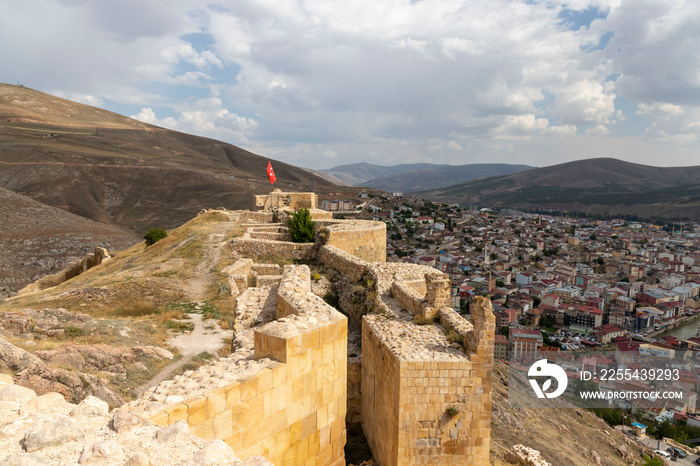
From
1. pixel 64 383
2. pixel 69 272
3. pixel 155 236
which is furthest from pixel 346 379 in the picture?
pixel 69 272

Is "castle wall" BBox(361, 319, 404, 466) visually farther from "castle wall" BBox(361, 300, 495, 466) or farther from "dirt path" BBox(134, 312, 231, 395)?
"dirt path" BBox(134, 312, 231, 395)

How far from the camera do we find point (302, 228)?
16078 millimetres

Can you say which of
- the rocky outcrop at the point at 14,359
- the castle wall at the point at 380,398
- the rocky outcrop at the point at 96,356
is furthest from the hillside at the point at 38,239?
the castle wall at the point at 380,398

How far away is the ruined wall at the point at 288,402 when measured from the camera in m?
2.92

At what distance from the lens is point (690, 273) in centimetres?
7450

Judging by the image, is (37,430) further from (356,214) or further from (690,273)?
(690,273)

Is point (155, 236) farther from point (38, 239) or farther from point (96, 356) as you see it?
point (38, 239)

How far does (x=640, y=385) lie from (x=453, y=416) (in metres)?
19.5

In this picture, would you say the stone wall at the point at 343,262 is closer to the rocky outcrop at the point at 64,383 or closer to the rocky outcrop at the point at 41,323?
the rocky outcrop at the point at 41,323

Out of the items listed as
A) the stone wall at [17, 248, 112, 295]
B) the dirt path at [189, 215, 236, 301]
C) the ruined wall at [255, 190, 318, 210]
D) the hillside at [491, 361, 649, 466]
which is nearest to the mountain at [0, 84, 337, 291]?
the stone wall at [17, 248, 112, 295]

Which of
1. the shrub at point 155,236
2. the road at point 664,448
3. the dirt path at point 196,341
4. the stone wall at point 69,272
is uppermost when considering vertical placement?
the shrub at point 155,236

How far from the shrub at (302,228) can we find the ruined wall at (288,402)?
1153 centimetres

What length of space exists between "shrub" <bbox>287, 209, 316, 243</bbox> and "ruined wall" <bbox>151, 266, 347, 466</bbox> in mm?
11529

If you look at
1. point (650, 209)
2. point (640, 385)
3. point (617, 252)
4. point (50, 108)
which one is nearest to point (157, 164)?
point (50, 108)
